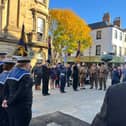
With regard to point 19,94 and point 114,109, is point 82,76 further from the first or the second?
point 114,109

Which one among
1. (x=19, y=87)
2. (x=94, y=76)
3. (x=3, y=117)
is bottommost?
(x=3, y=117)

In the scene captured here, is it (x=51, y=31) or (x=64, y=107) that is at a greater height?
(x=51, y=31)

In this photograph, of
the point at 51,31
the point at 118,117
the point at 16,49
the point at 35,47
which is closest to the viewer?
the point at 118,117

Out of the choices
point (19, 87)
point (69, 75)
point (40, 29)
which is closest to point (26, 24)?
point (40, 29)

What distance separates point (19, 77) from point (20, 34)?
674 inches

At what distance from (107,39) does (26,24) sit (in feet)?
85.3

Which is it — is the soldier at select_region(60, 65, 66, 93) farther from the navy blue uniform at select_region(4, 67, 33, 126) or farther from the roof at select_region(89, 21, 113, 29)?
the roof at select_region(89, 21, 113, 29)

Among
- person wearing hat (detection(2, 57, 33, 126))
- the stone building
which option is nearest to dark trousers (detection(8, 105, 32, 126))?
person wearing hat (detection(2, 57, 33, 126))

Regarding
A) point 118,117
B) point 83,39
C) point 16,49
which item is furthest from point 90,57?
point 118,117

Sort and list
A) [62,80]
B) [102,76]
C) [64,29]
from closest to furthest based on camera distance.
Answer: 1. [62,80]
2. [102,76]
3. [64,29]

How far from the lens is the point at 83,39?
43.2 meters

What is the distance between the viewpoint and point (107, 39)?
46094 millimetres

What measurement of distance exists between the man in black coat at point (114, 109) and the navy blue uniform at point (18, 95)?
289 cm

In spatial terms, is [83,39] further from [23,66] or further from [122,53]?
[23,66]
